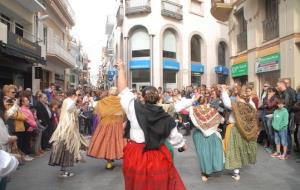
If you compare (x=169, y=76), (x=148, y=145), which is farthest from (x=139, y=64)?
(x=148, y=145)

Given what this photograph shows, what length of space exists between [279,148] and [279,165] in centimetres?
123

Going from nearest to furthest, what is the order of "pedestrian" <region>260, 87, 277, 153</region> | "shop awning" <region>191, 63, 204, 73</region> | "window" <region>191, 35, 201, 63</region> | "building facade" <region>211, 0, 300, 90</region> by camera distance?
"pedestrian" <region>260, 87, 277, 153</region>, "building facade" <region>211, 0, 300, 90</region>, "shop awning" <region>191, 63, 204, 73</region>, "window" <region>191, 35, 201, 63</region>

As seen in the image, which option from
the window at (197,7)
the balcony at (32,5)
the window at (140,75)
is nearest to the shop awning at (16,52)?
the balcony at (32,5)

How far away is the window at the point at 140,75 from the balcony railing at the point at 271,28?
16.7 m

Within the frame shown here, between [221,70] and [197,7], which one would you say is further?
[221,70]

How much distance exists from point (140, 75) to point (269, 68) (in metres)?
18.0

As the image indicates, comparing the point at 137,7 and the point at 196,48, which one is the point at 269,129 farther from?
the point at 196,48

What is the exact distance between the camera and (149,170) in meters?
4.63

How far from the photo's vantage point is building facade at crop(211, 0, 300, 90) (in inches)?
591

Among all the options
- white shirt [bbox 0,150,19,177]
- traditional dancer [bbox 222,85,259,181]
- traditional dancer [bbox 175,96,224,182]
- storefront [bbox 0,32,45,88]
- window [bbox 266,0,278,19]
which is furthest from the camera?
storefront [bbox 0,32,45,88]

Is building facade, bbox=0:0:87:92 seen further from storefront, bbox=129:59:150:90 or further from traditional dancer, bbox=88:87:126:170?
traditional dancer, bbox=88:87:126:170

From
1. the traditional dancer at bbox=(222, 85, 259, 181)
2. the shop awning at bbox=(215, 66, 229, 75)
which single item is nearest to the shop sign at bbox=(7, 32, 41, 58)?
the traditional dancer at bbox=(222, 85, 259, 181)

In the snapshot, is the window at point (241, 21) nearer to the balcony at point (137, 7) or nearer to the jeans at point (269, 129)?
the jeans at point (269, 129)

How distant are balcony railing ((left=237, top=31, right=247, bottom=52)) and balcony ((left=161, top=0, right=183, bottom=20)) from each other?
43.2 ft
